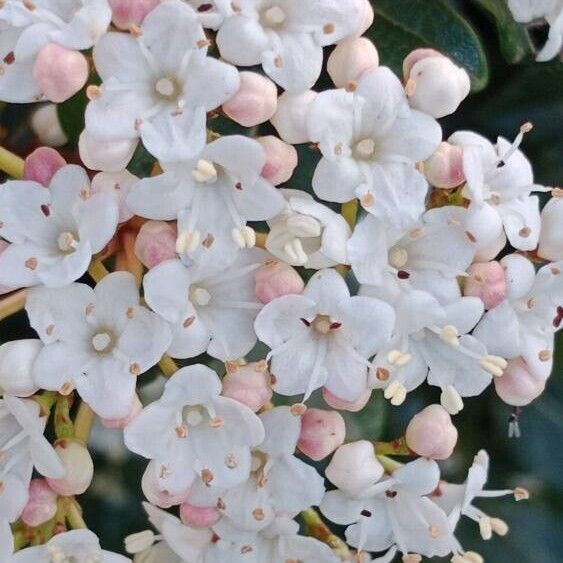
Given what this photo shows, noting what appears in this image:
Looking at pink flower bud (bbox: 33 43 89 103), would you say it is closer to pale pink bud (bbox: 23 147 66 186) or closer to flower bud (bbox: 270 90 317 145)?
pale pink bud (bbox: 23 147 66 186)

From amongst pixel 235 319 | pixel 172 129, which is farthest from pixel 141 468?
pixel 172 129

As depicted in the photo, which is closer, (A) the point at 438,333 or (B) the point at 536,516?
(A) the point at 438,333

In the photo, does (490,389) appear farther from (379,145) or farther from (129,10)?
(129,10)

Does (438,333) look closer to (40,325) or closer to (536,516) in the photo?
(40,325)

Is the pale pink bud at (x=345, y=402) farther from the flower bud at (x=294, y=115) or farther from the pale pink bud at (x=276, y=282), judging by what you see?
the flower bud at (x=294, y=115)

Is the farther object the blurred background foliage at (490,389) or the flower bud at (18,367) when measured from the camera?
the blurred background foliage at (490,389)

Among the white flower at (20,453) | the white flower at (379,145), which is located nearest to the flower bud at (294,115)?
the white flower at (379,145)

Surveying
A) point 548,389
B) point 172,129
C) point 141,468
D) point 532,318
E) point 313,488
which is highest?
point 172,129
